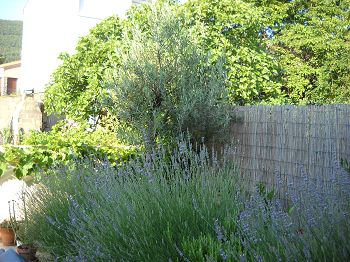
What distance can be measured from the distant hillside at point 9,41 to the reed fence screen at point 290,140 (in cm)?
3903

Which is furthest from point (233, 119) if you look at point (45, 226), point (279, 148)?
point (45, 226)

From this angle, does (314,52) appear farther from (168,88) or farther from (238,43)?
(168,88)

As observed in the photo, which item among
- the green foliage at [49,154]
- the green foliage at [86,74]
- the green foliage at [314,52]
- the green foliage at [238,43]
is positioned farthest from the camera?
the green foliage at [314,52]

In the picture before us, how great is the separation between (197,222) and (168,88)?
4418 mm

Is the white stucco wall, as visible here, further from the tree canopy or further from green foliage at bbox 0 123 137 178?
green foliage at bbox 0 123 137 178

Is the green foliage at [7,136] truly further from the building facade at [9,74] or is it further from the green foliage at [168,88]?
the building facade at [9,74]

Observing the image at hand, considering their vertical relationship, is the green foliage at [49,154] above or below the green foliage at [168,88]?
below

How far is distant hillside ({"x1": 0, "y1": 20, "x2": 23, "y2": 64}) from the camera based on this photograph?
43.2 metres

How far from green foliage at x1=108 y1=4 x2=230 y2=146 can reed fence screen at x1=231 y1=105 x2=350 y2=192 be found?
487mm

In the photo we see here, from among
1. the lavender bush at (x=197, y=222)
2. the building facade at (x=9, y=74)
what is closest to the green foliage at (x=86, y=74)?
the lavender bush at (x=197, y=222)

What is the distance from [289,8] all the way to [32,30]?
417 inches

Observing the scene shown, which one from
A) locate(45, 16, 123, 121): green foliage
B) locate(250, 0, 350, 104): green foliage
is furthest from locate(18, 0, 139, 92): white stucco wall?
locate(250, 0, 350, 104): green foliage

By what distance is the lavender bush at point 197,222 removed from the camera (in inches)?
88.3

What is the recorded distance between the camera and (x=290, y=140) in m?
6.71
